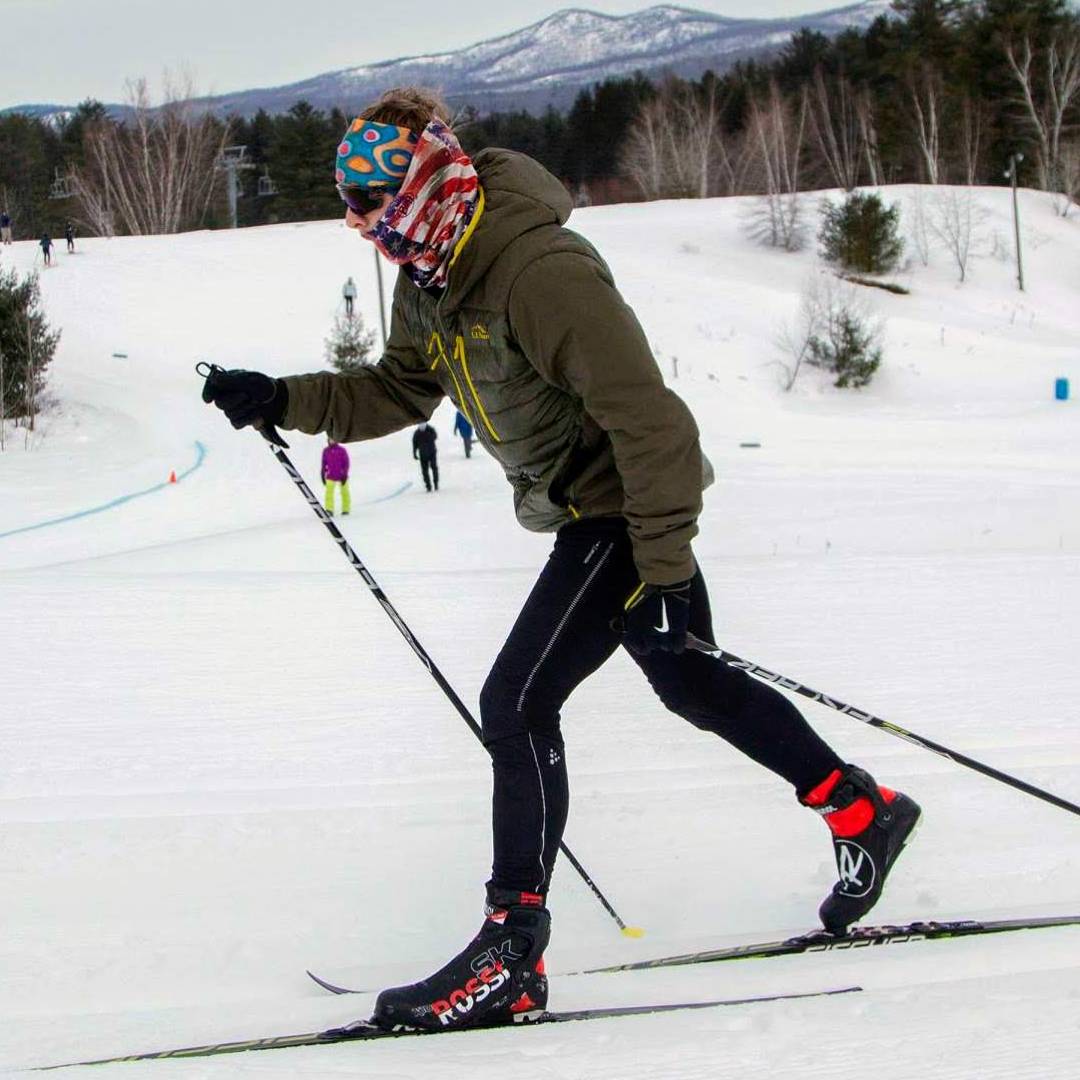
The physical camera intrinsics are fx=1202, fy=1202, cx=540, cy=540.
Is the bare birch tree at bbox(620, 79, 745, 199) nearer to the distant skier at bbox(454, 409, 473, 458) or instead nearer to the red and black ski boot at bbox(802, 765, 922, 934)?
the distant skier at bbox(454, 409, 473, 458)

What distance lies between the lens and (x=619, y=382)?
2164 millimetres

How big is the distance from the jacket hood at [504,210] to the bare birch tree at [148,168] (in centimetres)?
5353

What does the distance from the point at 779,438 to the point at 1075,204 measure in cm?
3196

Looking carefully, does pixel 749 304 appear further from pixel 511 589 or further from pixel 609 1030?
pixel 609 1030

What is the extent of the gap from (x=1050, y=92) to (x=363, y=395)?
193 ft

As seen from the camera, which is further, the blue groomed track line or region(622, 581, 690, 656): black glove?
the blue groomed track line

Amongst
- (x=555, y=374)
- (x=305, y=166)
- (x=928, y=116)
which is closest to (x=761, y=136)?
(x=928, y=116)

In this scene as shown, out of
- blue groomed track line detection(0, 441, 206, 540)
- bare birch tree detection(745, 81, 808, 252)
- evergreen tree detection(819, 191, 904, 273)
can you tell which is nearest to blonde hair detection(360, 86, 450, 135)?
blue groomed track line detection(0, 441, 206, 540)

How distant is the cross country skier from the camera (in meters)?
2.20

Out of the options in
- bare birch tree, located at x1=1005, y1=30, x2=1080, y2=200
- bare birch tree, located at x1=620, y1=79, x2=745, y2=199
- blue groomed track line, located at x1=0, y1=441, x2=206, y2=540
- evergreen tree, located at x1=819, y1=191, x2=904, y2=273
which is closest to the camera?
blue groomed track line, located at x1=0, y1=441, x2=206, y2=540

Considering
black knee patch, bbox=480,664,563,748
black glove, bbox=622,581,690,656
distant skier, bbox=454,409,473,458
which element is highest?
black glove, bbox=622,581,690,656

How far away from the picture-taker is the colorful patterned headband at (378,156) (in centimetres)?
228

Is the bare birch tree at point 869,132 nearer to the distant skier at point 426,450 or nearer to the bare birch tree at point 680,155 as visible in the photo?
the bare birch tree at point 680,155

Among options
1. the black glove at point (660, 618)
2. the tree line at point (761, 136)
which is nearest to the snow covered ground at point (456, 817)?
the black glove at point (660, 618)
